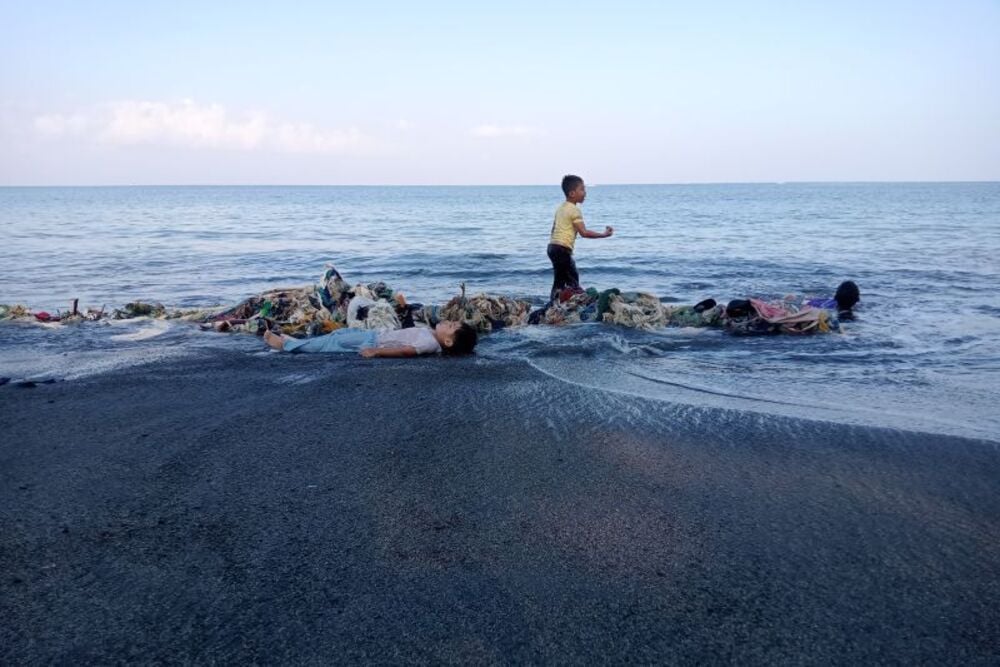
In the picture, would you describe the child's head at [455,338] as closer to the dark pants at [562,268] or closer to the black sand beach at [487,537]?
the black sand beach at [487,537]

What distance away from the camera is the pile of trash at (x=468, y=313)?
31.7 ft

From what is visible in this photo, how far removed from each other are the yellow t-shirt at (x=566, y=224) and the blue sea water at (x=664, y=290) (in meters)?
1.49

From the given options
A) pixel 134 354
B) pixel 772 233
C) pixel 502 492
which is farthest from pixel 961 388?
pixel 772 233

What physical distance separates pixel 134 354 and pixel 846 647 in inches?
313

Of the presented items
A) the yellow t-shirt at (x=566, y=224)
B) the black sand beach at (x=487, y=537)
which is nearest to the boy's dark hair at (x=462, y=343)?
the black sand beach at (x=487, y=537)

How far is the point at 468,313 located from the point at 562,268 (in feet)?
6.27

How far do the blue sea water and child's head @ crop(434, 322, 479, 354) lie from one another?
41 centimetres

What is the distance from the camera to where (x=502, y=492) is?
416cm

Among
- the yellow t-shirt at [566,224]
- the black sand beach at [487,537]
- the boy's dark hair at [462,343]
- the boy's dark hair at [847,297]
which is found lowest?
the black sand beach at [487,537]

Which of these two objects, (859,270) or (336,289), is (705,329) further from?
(859,270)

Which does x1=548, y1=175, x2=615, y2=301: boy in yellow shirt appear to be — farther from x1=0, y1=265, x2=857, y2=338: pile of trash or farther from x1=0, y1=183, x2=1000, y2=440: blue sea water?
x1=0, y1=183, x2=1000, y2=440: blue sea water

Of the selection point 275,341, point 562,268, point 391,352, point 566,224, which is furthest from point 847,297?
point 275,341

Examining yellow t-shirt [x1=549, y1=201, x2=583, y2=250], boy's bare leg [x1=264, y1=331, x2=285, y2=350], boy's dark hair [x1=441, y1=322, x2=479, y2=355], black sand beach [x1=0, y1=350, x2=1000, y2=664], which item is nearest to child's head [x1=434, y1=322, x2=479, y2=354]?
boy's dark hair [x1=441, y1=322, x2=479, y2=355]

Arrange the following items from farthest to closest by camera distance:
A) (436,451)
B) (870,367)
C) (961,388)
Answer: (870,367), (961,388), (436,451)
